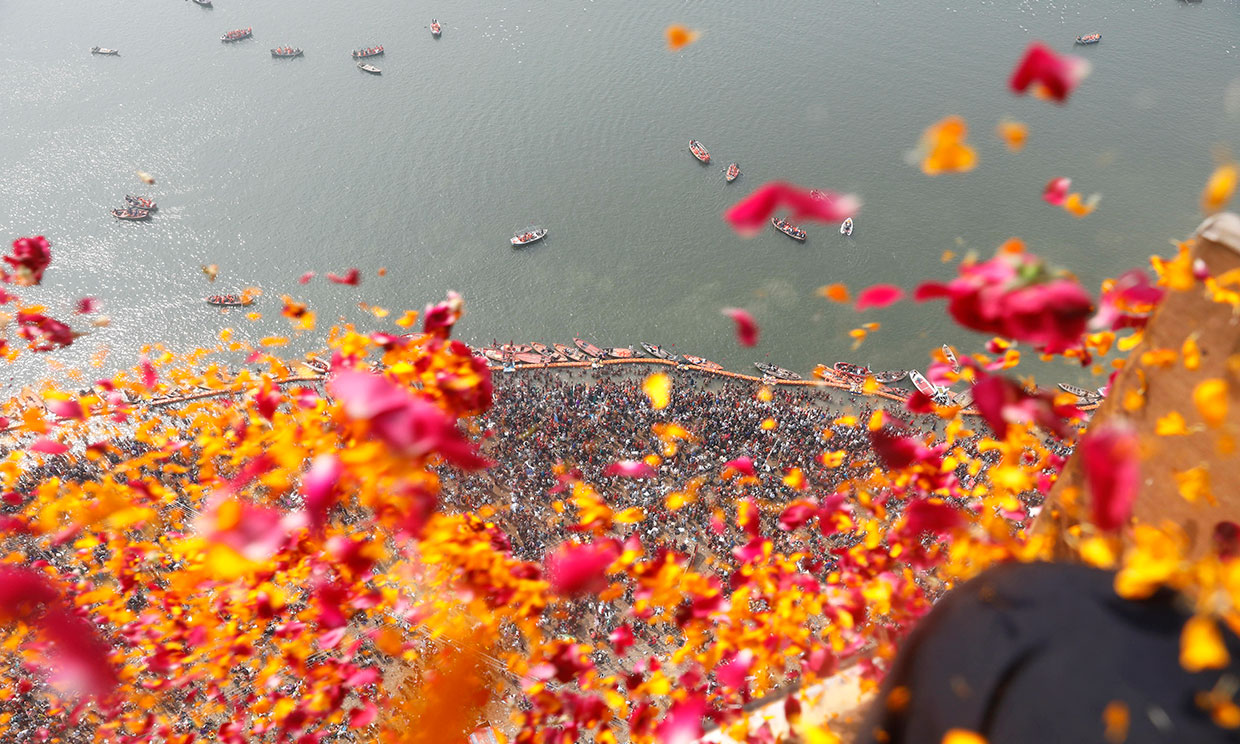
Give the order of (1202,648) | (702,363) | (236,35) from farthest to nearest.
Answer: (236,35)
(702,363)
(1202,648)

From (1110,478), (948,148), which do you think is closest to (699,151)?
(948,148)

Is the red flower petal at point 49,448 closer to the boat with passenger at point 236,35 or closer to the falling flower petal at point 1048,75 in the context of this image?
the falling flower petal at point 1048,75

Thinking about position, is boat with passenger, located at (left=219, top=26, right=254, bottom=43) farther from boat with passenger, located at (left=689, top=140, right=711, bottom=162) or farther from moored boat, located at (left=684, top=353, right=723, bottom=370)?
moored boat, located at (left=684, top=353, right=723, bottom=370)

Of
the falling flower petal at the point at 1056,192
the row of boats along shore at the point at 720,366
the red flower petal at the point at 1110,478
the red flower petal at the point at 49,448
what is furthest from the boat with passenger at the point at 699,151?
the red flower petal at the point at 1110,478

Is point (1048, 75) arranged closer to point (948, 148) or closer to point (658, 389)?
point (948, 148)

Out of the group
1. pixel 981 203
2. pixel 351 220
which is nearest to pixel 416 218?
pixel 351 220

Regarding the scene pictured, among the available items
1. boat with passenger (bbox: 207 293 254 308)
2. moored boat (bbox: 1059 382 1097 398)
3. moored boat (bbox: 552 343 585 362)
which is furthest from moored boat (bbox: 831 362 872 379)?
boat with passenger (bbox: 207 293 254 308)

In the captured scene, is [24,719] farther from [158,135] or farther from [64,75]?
[64,75]
